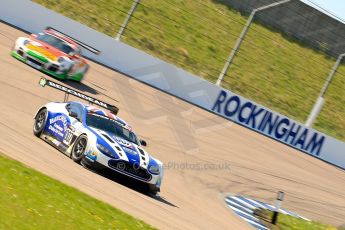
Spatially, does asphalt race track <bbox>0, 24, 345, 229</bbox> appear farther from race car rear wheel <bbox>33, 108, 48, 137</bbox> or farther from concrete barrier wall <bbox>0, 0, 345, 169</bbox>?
concrete barrier wall <bbox>0, 0, 345, 169</bbox>

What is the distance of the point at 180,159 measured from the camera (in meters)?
19.0

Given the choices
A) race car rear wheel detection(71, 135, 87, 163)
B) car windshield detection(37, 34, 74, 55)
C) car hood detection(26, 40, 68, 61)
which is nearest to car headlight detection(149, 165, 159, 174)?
race car rear wheel detection(71, 135, 87, 163)

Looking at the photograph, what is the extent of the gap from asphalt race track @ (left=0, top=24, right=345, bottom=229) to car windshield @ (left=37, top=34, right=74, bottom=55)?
0.96m

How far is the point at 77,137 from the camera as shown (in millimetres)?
14203

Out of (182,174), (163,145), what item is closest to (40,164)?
(182,174)

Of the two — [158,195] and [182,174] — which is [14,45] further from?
[158,195]

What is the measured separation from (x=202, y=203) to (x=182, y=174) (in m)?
2.14

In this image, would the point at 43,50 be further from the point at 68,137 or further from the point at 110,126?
the point at 68,137

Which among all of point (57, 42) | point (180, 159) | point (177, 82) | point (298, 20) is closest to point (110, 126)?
point (180, 159)

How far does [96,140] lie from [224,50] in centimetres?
2259

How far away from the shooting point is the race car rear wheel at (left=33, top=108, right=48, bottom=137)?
49.7ft

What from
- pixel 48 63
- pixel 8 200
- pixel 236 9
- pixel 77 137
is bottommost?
pixel 8 200

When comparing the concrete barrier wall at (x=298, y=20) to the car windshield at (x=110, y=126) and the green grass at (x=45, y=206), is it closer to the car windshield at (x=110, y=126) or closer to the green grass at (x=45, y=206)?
the car windshield at (x=110, y=126)

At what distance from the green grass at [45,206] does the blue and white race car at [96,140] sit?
9.55 ft
